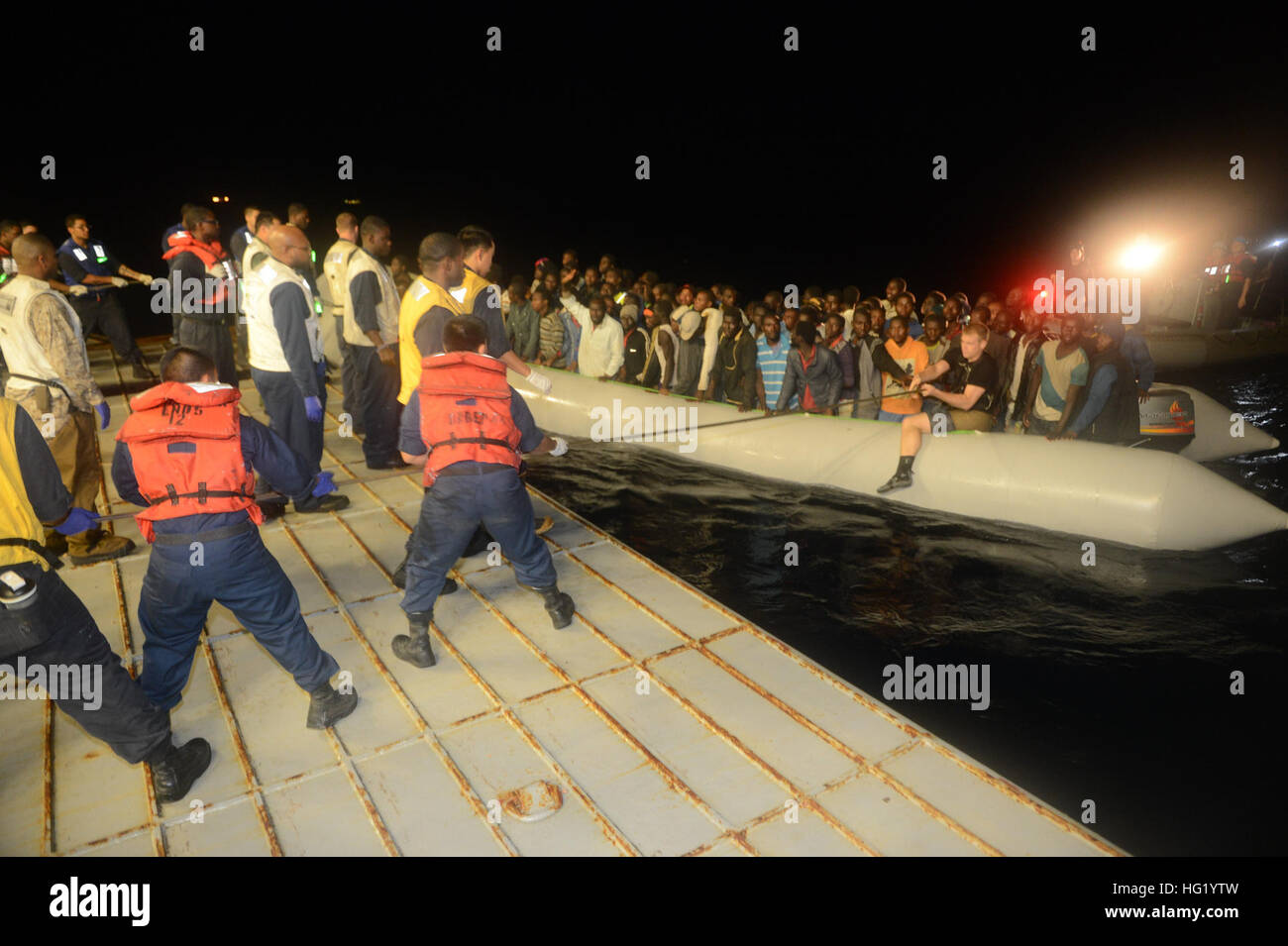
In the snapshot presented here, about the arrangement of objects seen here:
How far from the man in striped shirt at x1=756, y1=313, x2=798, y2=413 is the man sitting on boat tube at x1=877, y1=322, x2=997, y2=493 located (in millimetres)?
1422

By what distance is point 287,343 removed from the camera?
196 inches

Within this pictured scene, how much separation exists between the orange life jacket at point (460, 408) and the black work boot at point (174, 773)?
1597mm

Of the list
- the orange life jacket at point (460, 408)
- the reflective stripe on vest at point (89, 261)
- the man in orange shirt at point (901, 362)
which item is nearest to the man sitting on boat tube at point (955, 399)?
the man in orange shirt at point (901, 362)

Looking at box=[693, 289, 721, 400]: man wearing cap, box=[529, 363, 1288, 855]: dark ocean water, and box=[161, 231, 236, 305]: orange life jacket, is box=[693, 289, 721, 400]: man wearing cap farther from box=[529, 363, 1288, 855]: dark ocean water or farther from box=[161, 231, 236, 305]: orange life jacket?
box=[161, 231, 236, 305]: orange life jacket

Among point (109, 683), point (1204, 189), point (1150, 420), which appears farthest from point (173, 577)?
point (1204, 189)

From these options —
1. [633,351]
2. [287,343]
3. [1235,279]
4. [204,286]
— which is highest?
[1235,279]

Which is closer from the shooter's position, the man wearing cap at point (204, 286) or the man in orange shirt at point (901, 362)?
the man wearing cap at point (204, 286)

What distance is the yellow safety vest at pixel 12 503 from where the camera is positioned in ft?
8.34

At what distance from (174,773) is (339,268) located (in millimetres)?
5105

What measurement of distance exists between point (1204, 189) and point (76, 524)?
31178 millimetres

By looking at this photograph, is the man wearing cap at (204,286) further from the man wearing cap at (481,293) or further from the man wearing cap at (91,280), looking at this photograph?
the man wearing cap at (481,293)

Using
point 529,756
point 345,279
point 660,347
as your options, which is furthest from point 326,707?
point 660,347

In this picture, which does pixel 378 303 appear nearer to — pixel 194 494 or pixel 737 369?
Result: pixel 194 494

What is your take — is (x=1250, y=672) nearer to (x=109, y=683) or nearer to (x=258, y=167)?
(x=109, y=683)
